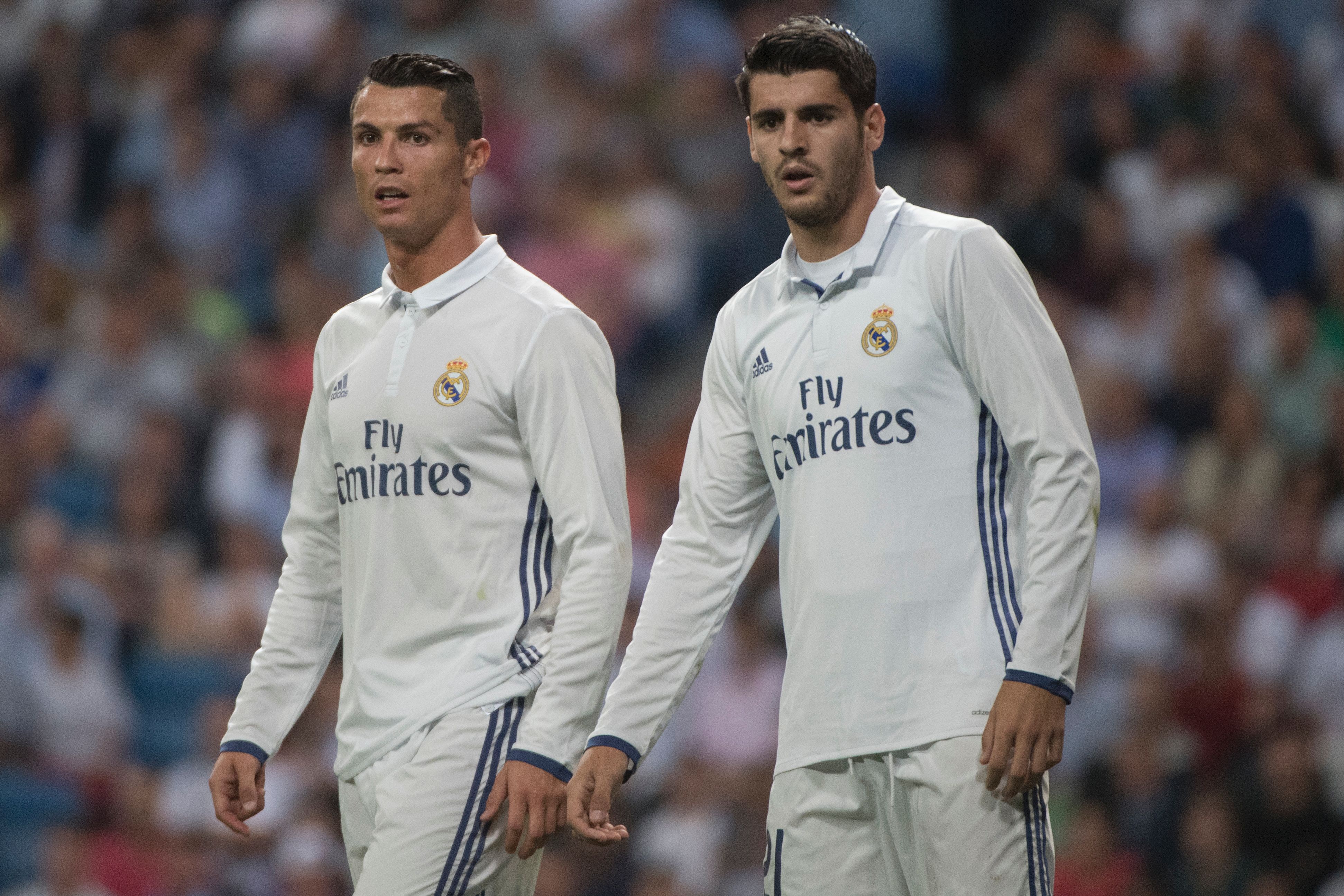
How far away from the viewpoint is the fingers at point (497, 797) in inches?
131

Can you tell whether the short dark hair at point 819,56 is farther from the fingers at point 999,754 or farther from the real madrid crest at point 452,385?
the fingers at point 999,754

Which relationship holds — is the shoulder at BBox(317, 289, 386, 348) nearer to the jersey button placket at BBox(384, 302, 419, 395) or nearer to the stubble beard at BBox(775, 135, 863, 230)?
the jersey button placket at BBox(384, 302, 419, 395)

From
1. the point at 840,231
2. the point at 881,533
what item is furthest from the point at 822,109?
the point at 881,533

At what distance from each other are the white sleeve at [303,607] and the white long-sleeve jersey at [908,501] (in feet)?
2.60

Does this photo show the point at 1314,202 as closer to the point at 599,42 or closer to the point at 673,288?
the point at 673,288

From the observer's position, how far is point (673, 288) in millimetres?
8711

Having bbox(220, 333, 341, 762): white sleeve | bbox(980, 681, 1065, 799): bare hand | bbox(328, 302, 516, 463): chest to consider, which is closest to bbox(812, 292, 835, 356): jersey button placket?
bbox(328, 302, 516, 463): chest

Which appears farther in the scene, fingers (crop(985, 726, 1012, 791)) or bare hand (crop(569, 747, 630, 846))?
bare hand (crop(569, 747, 630, 846))

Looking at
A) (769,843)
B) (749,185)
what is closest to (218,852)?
(749,185)

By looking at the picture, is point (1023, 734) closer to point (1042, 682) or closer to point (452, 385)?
point (1042, 682)

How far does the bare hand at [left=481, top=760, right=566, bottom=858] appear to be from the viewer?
10.8ft

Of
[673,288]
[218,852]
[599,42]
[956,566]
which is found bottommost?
[218,852]

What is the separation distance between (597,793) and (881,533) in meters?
0.72

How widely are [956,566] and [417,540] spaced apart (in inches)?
42.7
